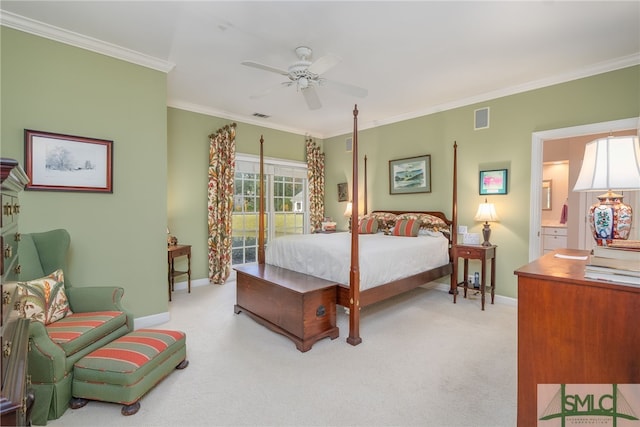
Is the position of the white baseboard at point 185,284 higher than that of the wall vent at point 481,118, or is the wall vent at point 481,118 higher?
the wall vent at point 481,118

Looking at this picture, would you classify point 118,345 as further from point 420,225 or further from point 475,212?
point 475,212

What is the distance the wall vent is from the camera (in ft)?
13.7

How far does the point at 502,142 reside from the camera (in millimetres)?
4062

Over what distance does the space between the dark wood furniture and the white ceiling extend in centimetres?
208

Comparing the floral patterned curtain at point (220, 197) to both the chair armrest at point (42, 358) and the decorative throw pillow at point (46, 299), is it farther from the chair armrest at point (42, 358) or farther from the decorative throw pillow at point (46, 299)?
the chair armrest at point (42, 358)

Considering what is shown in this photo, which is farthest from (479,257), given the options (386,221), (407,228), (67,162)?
(67,162)

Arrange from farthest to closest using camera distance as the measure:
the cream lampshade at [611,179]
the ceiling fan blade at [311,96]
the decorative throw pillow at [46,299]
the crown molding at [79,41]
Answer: the ceiling fan blade at [311,96] < the crown molding at [79,41] < the decorative throw pillow at [46,299] < the cream lampshade at [611,179]

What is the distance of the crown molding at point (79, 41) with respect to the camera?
97.0 inches

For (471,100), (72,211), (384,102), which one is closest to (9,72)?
(72,211)

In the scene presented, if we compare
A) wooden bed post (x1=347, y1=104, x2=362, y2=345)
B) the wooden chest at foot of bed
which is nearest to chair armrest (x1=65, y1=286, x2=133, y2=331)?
the wooden chest at foot of bed

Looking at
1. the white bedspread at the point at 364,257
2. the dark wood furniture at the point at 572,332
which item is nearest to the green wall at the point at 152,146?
the white bedspread at the point at 364,257

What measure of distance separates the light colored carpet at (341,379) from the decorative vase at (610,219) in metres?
1.21

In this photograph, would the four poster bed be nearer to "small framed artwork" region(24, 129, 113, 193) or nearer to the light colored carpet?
the light colored carpet

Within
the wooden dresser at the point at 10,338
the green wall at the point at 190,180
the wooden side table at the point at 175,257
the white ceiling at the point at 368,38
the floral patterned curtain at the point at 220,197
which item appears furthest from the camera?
the floral patterned curtain at the point at 220,197
